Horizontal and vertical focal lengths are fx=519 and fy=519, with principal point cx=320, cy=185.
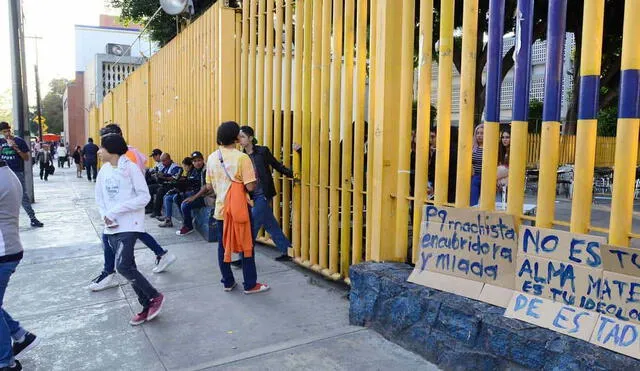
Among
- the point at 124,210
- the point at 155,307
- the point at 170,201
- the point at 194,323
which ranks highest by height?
the point at 124,210

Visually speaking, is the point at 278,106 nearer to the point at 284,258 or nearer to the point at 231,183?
the point at 231,183

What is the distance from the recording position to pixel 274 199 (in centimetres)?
630

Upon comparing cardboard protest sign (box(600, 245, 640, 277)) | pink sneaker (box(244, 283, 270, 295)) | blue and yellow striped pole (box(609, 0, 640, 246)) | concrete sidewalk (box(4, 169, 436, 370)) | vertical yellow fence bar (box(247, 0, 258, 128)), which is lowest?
concrete sidewalk (box(4, 169, 436, 370))

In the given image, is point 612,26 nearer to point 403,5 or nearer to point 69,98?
point 403,5

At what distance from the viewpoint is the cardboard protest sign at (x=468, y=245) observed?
3207 millimetres

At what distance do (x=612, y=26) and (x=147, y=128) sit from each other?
33.8 ft

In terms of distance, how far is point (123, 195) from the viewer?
421cm

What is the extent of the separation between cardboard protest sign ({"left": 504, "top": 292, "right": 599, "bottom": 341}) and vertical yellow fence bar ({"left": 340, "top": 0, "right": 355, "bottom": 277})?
211cm

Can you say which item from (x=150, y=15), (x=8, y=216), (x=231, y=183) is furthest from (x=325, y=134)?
(x=150, y=15)

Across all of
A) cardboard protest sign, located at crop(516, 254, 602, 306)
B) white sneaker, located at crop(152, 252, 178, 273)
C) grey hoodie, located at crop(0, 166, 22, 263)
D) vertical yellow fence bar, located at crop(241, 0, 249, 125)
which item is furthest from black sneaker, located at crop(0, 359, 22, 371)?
vertical yellow fence bar, located at crop(241, 0, 249, 125)

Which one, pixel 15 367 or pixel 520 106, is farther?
pixel 15 367

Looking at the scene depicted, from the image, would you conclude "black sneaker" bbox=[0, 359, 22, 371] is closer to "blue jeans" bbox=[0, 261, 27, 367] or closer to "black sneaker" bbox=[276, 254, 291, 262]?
"blue jeans" bbox=[0, 261, 27, 367]

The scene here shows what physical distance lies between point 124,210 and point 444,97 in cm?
261

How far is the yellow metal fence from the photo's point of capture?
367 centimetres
